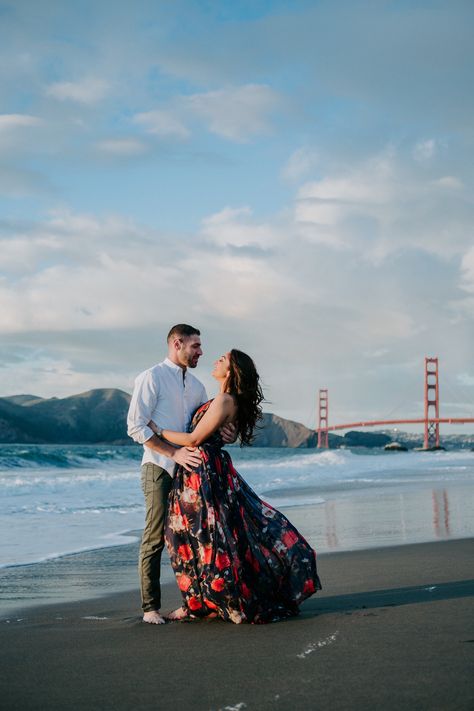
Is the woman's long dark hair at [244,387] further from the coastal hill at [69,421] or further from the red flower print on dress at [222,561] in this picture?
the coastal hill at [69,421]

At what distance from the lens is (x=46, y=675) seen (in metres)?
2.15

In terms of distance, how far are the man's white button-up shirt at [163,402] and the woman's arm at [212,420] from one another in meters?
0.11

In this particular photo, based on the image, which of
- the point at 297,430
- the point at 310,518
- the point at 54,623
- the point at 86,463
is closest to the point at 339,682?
the point at 54,623

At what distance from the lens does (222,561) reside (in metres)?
2.77

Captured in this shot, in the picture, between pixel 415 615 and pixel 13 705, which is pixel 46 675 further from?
pixel 415 615

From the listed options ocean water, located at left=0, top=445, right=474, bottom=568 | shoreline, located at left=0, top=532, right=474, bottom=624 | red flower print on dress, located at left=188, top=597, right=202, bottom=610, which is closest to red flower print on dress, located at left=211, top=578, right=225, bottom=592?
red flower print on dress, located at left=188, top=597, right=202, bottom=610

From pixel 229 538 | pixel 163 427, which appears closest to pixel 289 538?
pixel 229 538

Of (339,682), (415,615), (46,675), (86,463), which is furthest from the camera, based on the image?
(86,463)

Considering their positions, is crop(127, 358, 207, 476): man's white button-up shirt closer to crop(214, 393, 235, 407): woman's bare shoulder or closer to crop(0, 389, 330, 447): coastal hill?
crop(214, 393, 235, 407): woman's bare shoulder

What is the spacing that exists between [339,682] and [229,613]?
885 mm

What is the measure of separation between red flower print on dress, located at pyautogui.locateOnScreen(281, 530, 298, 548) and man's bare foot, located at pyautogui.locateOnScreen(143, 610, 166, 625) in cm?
53

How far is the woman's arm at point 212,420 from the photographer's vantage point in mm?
2844

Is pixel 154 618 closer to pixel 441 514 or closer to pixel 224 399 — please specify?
pixel 224 399

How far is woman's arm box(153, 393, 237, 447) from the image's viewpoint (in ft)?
9.33
